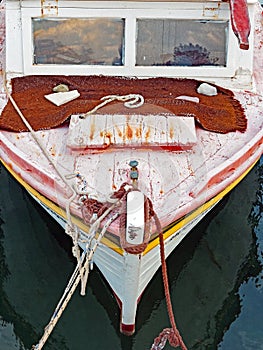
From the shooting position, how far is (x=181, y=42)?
7.22 meters

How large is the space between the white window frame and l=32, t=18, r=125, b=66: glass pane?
0.19ft

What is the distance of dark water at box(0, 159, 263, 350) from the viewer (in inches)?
263

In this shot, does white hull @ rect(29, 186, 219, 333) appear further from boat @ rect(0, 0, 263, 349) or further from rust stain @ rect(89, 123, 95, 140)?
rust stain @ rect(89, 123, 95, 140)

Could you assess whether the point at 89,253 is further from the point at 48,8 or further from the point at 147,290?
the point at 48,8

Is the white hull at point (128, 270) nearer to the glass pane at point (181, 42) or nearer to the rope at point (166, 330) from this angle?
the rope at point (166, 330)

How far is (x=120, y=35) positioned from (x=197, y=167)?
6.51 feet

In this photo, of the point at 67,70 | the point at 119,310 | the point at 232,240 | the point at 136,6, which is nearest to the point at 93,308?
the point at 119,310

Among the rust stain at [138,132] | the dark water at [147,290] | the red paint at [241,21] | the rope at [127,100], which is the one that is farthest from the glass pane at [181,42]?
the dark water at [147,290]

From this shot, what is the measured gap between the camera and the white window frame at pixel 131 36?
7117mm

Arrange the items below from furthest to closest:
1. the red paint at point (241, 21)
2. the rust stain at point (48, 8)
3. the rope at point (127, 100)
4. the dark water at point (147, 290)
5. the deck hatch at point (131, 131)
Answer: the rust stain at point (48, 8)
the red paint at point (241, 21)
the dark water at point (147, 290)
the rope at point (127, 100)
the deck hatch at point (131, 131)

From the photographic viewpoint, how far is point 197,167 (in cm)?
601

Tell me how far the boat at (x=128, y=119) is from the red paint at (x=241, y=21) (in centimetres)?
1

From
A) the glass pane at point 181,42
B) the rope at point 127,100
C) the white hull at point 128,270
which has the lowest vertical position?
the white hull at point 128,270

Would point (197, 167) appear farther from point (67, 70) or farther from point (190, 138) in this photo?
point (67, 70)
